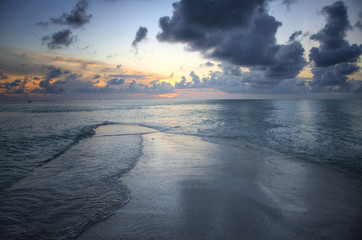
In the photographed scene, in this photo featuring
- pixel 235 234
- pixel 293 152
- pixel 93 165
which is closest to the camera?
pixel 235 234

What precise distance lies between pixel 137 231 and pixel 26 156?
921 centimetres

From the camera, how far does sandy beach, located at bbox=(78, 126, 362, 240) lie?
3.54m

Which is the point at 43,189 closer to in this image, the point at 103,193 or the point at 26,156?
the point at 103,193

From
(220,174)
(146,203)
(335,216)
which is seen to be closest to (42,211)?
(146,203)

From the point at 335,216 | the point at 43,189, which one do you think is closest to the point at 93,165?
the point at 43,189

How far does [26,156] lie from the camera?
30.3ft

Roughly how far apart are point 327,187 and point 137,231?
6.10 m

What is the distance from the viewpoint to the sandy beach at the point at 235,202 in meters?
3.54

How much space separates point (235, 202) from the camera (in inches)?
185

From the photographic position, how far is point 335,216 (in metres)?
4.11

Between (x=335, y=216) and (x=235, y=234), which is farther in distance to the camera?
(x=335, y=216)

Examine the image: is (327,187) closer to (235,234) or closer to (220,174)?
(220,174)

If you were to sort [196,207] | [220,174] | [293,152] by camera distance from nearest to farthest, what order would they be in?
[196,207] → [220,174] → [293,152]

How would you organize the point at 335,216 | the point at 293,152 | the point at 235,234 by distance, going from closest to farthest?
the point at 235,234, the point at 335,216, the point at 293,152
